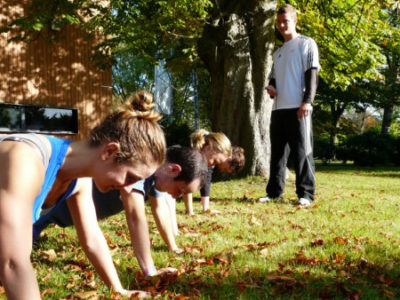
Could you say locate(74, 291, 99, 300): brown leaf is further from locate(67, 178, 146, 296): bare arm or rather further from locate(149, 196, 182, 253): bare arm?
locate(149, 196, 182, 253): bare arm

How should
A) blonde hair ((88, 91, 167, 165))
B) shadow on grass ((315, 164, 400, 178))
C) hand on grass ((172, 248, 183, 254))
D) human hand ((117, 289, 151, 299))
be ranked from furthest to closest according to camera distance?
shadow on grass ((315, 164, 400, 178))
hand on grass ((172, 248, 183, 254))
human hand ((117, 289, 151, 299))
blonde hair ((88, 91, 167, 165))

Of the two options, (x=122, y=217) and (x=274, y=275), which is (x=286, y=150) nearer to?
(x=122, y=217)

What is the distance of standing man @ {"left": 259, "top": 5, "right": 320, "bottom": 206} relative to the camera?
6.55m

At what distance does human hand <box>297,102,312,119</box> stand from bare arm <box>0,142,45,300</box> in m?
5.10

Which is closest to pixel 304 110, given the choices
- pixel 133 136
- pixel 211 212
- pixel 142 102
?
pixel 211 212

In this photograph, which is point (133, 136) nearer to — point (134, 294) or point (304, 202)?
point (134, 294)

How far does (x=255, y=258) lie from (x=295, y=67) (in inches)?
150

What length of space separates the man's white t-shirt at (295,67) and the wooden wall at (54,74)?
897 cm

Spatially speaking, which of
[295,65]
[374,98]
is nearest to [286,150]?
[295,65]

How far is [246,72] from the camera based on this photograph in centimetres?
1032

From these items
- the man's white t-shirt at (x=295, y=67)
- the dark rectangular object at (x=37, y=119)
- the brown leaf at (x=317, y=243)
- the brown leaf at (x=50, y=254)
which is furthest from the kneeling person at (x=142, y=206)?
the dark rectangular object at (x=37, y=119)

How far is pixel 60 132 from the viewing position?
15961 mm

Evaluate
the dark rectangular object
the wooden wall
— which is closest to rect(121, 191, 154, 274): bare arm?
the wooden wall

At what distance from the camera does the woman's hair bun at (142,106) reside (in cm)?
219
